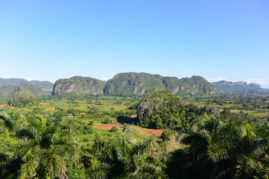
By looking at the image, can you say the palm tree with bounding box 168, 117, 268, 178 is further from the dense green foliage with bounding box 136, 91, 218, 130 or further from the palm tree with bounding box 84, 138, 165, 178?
the dense green foliage with bounding box 136, 91, 218, 130

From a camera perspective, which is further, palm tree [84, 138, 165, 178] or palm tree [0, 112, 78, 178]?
palm tree [0, 112, 78, 178]

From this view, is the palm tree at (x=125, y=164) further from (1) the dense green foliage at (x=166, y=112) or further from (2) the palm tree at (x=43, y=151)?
(1) the dense green foliage at (x=166, y=112)

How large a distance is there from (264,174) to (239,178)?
4.08 ft

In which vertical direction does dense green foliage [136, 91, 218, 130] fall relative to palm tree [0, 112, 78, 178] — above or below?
below

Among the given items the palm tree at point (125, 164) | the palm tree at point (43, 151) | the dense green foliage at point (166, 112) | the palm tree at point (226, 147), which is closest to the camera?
the palm tree at point (125, 164)

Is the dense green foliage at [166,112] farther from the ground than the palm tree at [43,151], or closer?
closer

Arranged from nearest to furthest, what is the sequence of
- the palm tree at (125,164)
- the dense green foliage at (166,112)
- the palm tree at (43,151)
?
1. the palm tree at (125,164)
2. the palm tree at (43,151)
3. the dense green foliage at (166,112)

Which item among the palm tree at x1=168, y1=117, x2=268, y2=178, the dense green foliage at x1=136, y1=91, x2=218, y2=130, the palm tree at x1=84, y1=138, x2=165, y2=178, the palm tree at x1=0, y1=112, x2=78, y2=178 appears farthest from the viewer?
the dense green foliage at x1=136, y1=91, x2=218, y2=130

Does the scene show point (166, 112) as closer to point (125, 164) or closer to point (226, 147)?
point (226, 147)

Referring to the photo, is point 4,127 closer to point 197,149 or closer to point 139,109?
point 197,149

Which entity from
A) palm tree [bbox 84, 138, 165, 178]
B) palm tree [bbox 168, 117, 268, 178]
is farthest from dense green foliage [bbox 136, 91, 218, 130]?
palm tree [bbox 84, 138, 165, 178]

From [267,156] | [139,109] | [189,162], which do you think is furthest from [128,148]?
[139,109]

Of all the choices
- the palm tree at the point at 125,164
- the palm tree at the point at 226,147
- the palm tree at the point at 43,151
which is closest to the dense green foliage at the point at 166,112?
the palm tree at the point at 226,147

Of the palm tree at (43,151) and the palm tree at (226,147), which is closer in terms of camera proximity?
the palm tree at (43,151)
